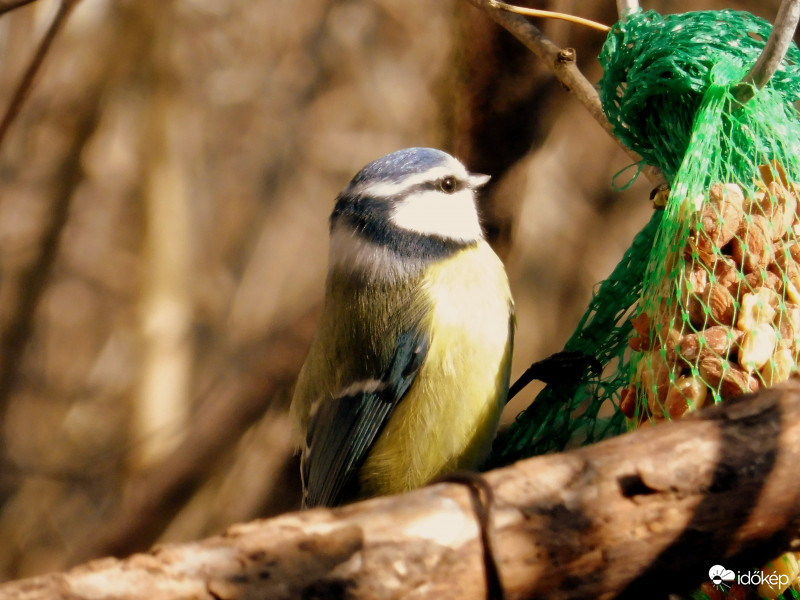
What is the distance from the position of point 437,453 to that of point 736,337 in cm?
55

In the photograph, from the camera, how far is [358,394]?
1.45 m

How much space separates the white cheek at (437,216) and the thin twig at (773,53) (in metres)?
0.56

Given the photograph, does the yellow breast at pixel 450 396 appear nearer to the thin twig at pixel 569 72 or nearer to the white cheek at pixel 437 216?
the white cheek at pixel 437 216

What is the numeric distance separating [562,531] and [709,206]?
567 millimetres

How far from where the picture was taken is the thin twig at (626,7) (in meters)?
1.38

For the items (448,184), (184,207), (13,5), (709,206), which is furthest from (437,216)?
(184,207)

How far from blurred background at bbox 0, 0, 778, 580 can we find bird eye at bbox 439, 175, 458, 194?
57.8 inches

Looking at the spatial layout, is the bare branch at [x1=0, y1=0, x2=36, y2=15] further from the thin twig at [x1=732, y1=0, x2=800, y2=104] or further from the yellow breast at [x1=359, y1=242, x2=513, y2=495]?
the thin twig at [x1=732, y1=0, x2=800, y2=104]

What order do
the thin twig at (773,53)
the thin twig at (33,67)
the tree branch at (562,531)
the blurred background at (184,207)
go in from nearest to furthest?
the tree branch at (562,531)
the thin twig at (773,53)
the thin twig at (33,67)
the blurred background at (184,207)

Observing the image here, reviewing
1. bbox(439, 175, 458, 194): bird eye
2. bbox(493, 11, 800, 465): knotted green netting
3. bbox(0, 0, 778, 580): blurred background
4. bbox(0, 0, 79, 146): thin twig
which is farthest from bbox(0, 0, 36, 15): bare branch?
bbox(0, 0, 778, 580): blurred background

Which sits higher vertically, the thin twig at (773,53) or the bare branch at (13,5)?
the bare branch at (13,5)

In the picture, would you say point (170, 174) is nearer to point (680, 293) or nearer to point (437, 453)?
point (437, 453)

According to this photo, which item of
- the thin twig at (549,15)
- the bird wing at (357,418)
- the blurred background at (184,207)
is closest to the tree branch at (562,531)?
the bird wing at (357,418)

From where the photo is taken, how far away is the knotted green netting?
1.08 m
